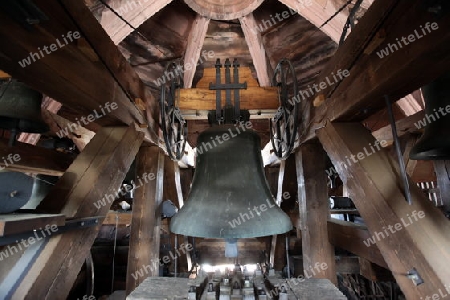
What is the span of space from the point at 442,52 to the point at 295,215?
2.59 m

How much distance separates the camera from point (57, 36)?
104cm

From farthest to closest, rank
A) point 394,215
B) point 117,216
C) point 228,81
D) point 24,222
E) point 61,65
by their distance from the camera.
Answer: point 117,216 < point 228,81 < point 394,215 < point 61,65 < point 24,222

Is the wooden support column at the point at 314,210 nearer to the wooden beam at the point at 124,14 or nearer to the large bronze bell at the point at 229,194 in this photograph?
the large bronze bell at the point at 229,194

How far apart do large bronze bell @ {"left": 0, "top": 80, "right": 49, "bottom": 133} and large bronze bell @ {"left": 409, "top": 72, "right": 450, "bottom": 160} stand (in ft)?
8.14

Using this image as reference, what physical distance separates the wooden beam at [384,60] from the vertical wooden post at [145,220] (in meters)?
1.55

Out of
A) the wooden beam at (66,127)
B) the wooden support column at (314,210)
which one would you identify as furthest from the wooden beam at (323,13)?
the wooden beam at (66,127)

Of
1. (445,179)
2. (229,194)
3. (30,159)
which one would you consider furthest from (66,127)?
(445,179)

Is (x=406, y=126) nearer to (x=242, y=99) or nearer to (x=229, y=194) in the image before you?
(x=242, y=99)

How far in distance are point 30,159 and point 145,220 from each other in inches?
52.4

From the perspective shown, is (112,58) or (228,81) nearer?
(112,58)

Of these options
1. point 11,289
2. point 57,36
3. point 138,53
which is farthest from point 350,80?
point 138,53

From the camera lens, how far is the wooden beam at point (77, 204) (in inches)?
40.6

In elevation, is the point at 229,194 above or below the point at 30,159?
below

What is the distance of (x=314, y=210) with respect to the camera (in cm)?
224
